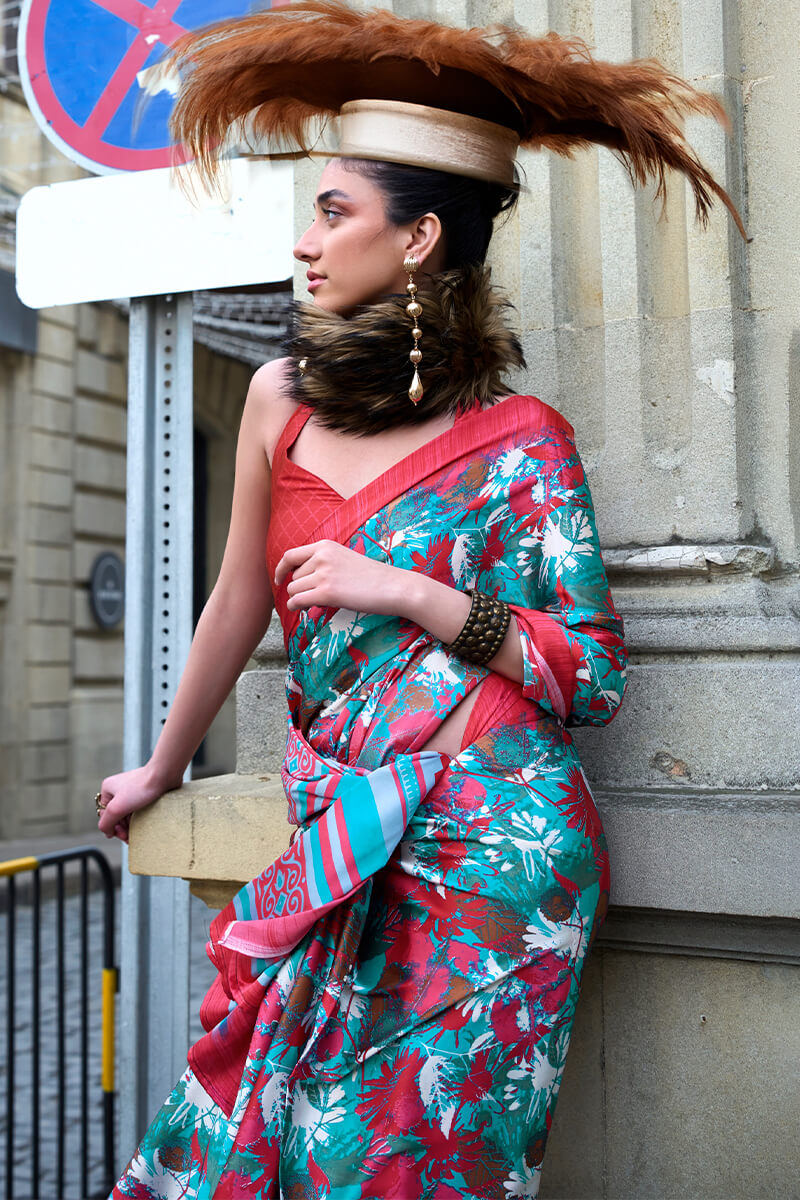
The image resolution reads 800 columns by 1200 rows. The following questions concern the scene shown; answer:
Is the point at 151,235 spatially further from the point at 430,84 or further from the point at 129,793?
the point at 129,793

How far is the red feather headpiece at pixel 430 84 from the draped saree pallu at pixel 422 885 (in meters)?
0.45

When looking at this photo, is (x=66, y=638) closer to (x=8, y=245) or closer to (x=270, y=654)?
(x=8, y=245)

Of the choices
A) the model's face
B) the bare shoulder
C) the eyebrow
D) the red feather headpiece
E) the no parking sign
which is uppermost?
the no parking sign

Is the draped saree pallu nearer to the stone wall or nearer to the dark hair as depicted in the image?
the dark hair

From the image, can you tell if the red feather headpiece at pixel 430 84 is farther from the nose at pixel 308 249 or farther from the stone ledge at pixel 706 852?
the stone ledge at pixel 706 852

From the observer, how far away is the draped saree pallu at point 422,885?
1.75 metres

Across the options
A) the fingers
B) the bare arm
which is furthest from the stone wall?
the fingers

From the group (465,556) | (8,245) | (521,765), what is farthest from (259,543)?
(8,245)

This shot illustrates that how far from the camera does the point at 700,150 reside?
2.48 meters

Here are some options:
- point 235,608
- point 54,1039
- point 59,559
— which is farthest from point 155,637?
point 59,559

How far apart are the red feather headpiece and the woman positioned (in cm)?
1

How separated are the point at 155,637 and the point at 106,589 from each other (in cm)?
1067

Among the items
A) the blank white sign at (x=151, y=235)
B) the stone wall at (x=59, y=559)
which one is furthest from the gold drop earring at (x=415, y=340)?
the stone wall at (x=59, y=559)

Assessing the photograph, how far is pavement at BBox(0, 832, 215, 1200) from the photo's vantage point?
4.39 metres
